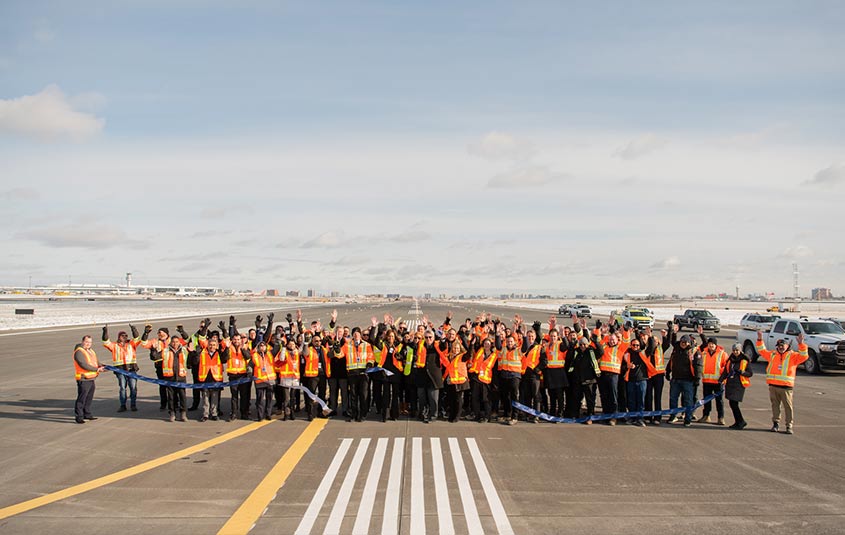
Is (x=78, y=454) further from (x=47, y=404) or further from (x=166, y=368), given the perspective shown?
(x=47, y=404)

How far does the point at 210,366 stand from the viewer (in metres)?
12.8

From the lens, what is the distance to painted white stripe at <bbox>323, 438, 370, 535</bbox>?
22.3ft

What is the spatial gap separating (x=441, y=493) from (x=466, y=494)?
329 mm

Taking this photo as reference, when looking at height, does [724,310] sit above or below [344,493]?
below

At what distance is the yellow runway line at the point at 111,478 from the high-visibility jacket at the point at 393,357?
2.90 metres

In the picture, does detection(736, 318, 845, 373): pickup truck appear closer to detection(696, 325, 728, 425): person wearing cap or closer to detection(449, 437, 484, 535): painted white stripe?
Answer: detection(696, 325, 728, 425): person wearing cap

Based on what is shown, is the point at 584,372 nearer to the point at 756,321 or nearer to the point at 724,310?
the point at 756,321

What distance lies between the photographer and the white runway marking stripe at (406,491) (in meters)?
6.82

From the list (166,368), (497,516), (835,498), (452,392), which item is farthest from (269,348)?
(835,498)

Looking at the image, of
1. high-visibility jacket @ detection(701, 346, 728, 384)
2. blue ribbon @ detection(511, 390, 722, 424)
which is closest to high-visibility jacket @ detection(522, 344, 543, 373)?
blue ribbon @ detection(511, 390, 722, 424)

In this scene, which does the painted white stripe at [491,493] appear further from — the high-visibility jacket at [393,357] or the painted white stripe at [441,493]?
the high-visibility jacket at [393,357]

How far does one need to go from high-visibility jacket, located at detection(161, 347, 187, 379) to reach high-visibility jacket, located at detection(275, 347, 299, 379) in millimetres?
2003

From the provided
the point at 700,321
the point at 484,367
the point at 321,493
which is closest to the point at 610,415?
the point at 484,367

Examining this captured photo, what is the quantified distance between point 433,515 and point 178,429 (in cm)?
688
